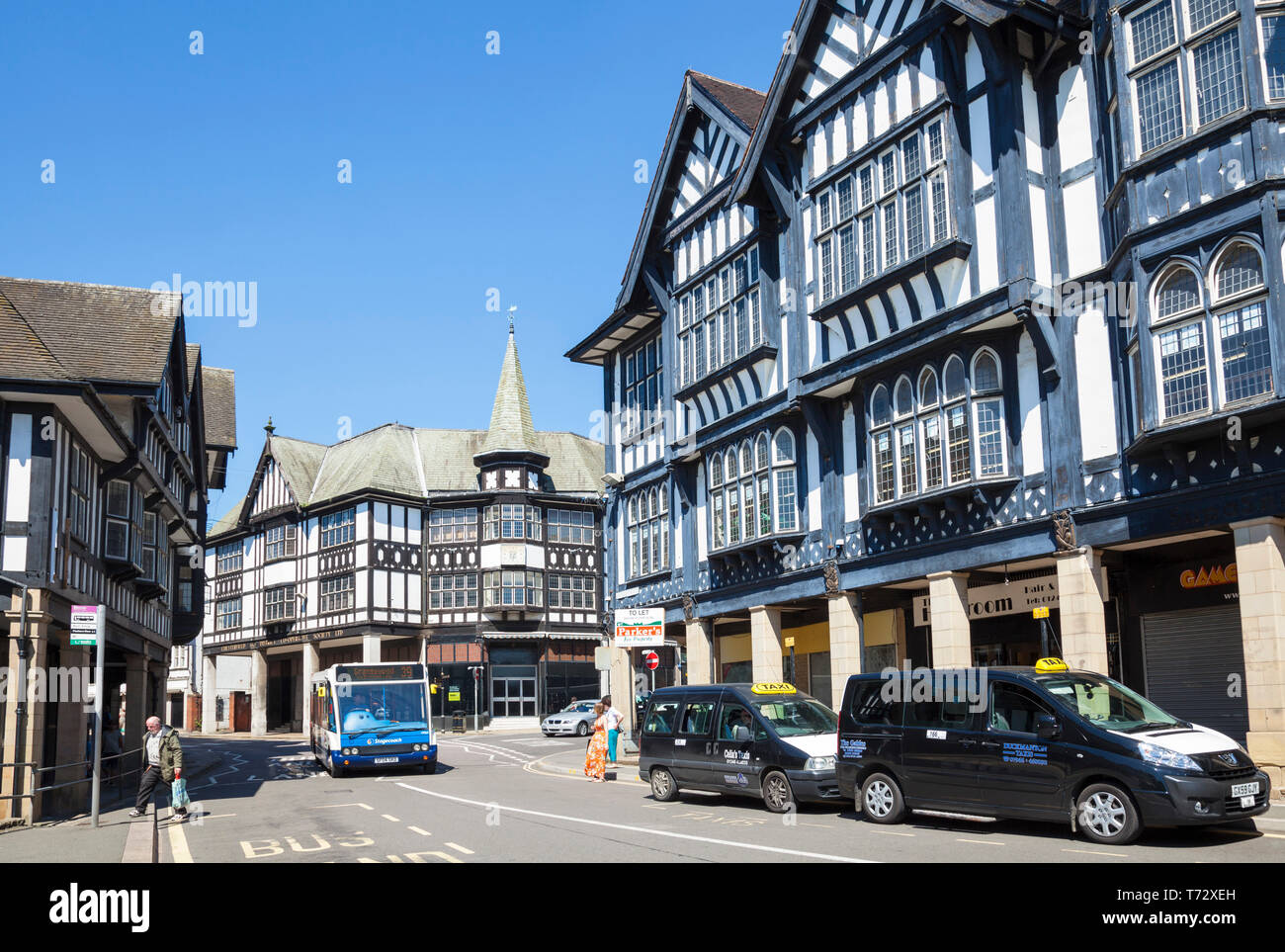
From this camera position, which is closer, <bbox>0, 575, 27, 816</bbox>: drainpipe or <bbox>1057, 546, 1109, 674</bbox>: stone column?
<bbox>1057, 546, 1109, 674</bbox>: stone column

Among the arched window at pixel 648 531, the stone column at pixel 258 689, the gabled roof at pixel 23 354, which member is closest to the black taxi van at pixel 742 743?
the gabled roof at pixel 23 354

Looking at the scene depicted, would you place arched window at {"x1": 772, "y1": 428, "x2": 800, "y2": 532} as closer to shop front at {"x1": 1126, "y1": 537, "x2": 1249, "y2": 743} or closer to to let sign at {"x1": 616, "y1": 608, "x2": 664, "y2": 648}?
to let sign at {"x1": 616, "y1": 608, "x2": 664, "y2": 648}

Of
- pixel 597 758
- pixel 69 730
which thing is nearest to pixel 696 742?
pixel 597 758

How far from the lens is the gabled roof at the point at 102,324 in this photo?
77.3ft

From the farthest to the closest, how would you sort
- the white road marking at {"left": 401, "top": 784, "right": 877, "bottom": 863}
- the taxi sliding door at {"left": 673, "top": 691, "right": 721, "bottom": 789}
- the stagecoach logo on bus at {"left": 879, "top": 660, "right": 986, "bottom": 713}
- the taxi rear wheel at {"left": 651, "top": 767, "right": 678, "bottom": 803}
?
the taxi rear wheel at {"left": 651, "top": 767, "right": 678, "bottom": 803}, the taxi sliding door at {"left": 673, "top": 691, "right": 721, "bottom": 789}, the stagecoach logo on bus at {"left": 879, "top": 660, "right": 986, "bottom": 713}, the white road marking at {"left": 401, "top": 784, "right": 877, "bottom": 863}

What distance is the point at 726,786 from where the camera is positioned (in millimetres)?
18047

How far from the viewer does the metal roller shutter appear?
18.2m

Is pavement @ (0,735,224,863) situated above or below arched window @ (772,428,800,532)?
below

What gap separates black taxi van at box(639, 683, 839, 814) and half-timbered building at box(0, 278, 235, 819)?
29.7ft

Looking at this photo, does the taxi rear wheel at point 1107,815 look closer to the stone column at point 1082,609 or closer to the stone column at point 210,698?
the stone column at point 1082,609

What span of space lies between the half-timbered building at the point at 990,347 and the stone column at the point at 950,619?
54mm

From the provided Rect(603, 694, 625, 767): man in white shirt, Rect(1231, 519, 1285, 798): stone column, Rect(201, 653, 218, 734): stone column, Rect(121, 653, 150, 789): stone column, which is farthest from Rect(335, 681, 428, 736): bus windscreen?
Rect(201, 653, 218, 734): stone column

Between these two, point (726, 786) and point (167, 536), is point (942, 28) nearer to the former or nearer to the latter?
point (726, 786)

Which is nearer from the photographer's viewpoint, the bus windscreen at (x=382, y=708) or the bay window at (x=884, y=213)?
the bay window at (x=884, y=213)
